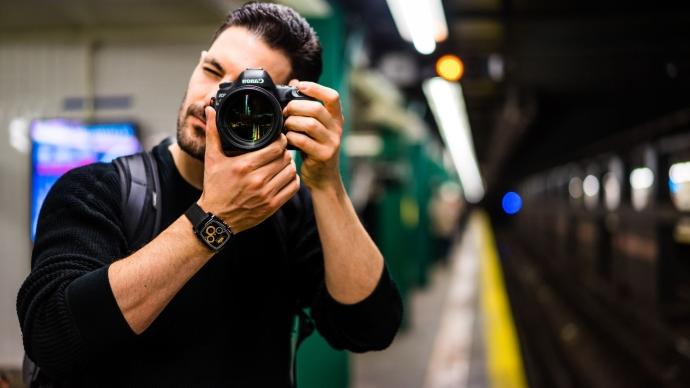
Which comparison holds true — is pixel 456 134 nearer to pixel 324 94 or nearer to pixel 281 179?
pixel 324 94

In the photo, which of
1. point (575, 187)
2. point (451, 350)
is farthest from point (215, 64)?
point (575, 187)

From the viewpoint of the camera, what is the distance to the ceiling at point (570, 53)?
576 centimetres

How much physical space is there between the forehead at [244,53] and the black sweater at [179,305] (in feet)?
0.78

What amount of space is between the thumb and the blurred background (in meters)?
1.42

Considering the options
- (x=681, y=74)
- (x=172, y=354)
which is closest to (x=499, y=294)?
(x=681, y=74)

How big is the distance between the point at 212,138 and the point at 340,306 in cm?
45

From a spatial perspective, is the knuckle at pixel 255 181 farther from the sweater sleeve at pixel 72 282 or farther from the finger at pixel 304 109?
the sweater sleeve at pixel 72 282

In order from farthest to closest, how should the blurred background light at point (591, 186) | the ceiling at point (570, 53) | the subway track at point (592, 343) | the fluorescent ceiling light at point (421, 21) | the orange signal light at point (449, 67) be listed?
the blurred background light at point (591, 186) → the subway track at point (592, 343) → the ceiling at point (570, 53) → the orange signal light at point (449, 67) → the fluorescent ceiling light at point (421, 21)

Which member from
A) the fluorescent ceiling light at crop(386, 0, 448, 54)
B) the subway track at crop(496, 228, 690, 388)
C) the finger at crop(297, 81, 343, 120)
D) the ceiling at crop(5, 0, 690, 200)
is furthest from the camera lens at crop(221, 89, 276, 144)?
the subway track at crop(496, 228, 690, 388)

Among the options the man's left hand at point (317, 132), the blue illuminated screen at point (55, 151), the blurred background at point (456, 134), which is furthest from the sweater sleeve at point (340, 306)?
the blue illuminated screen at point (55, 151)

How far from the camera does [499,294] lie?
9.48 meters

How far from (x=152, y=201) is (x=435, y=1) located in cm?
308

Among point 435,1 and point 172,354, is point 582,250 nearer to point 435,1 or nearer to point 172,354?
point 435,1

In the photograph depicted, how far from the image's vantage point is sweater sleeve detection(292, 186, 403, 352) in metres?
1.36
